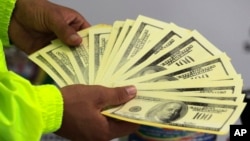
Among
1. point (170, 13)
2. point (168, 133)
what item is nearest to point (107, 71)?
point (168, 133)

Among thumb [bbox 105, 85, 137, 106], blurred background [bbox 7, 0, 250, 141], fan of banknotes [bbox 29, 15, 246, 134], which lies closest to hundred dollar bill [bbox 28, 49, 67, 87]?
fan of banknotes [bbox 29, 15, 246, 134]

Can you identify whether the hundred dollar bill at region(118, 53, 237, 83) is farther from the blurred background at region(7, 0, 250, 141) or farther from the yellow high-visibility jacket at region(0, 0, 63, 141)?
→ the blurred background at region(7, 0, 250, 141)

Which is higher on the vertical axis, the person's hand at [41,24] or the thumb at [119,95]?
the person's hand at [41,24]

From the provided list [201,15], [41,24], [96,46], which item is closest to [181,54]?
[96,46]

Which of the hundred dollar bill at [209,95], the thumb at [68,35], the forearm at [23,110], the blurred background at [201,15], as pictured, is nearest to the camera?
the forearm at [23,110]

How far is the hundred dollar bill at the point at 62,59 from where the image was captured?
89 centimetres

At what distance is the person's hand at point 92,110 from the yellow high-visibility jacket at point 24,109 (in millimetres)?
39

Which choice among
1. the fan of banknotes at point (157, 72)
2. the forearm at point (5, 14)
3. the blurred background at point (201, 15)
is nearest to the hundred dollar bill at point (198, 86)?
the fan of banknotes at point (157, 72)

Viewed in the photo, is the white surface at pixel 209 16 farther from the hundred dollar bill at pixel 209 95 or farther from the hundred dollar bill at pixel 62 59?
the hundred dollar bill at pixel 209 95

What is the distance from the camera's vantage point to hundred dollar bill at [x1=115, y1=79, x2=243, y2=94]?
0.83 m

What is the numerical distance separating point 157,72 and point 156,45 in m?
0.07

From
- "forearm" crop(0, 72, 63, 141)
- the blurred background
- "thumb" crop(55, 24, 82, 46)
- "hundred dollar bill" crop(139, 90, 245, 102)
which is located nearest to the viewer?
"forearm" crop(0, 72, 63, 141)

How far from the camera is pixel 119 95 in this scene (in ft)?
2.66

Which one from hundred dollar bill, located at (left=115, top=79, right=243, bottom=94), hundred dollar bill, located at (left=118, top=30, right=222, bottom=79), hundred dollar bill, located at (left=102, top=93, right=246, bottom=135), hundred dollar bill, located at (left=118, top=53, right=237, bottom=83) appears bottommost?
hundred dollar bill, located at (left=102, top=93, right=246, bottom=135)
